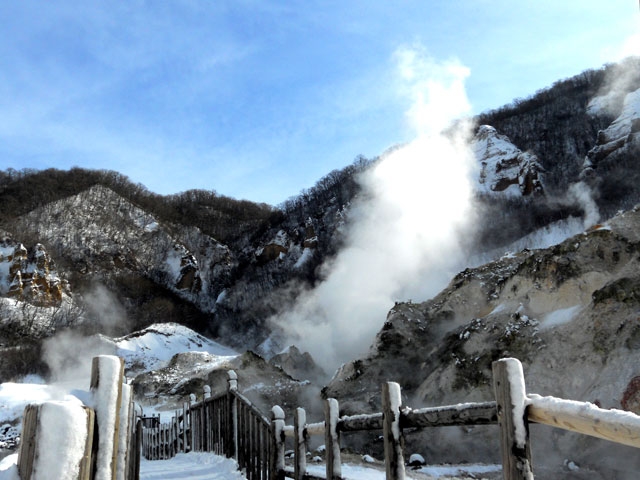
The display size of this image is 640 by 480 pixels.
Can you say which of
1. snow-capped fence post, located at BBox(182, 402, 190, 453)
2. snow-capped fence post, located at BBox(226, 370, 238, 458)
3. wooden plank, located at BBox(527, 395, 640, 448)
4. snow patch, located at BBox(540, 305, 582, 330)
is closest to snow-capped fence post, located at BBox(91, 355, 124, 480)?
wooden plank, located at BBox(527, 395, 640, 448)

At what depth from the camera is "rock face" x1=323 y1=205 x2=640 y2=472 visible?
12.0 metres

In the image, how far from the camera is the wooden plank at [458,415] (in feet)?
10.2

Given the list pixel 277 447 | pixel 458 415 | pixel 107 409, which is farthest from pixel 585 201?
pixel 107 409

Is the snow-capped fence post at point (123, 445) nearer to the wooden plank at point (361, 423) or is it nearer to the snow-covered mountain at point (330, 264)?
→ the wooden plank at point (361, 423)

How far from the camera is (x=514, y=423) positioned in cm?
281

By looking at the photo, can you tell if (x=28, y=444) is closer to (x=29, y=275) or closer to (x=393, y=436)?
(x=393, y=436)

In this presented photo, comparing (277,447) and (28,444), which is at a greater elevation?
(28,444)

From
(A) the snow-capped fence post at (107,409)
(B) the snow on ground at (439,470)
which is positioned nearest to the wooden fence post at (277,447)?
(B) the snow on ground at (439,470)

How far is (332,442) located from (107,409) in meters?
3.20

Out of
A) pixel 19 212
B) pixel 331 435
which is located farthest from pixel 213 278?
pixel 331 435

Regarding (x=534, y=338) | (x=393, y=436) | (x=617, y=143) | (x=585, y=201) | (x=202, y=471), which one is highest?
(x=617, y=143)

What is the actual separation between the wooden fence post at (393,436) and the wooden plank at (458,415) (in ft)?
0.46

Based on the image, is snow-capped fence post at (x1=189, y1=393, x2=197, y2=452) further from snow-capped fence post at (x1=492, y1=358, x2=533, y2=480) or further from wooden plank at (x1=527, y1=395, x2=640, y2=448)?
wooden plank at (x1=527, y1=395, x2=640, y2=448)

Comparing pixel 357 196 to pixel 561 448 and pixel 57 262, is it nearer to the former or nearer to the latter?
pixel 57 262
